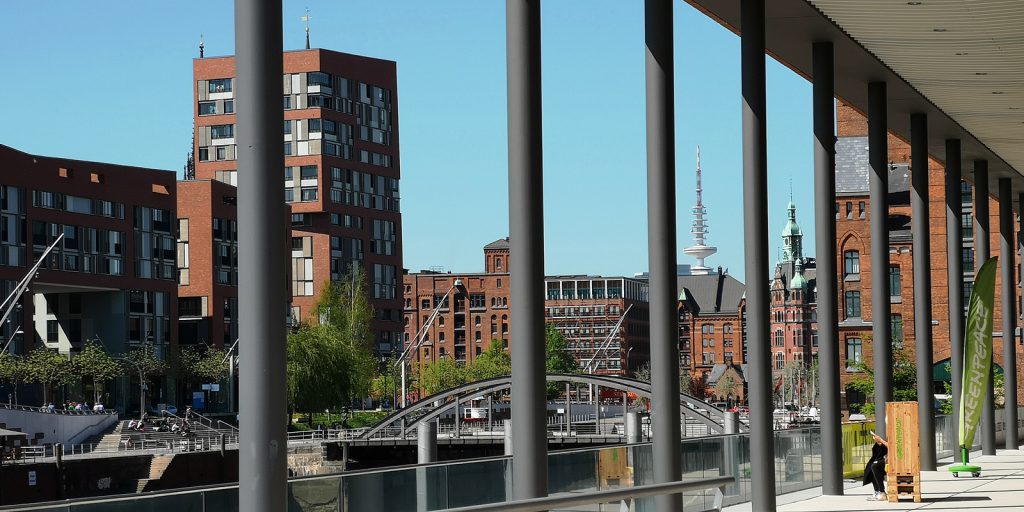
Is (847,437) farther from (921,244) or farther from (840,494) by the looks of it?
(921,244)

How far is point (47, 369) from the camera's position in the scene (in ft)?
284

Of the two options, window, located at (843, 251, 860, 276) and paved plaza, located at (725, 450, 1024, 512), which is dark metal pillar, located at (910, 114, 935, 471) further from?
window, located at (843, 251, 860, 276)

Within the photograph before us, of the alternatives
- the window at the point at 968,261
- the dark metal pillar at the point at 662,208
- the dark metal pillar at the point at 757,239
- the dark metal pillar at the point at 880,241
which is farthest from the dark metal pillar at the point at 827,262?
the window at the point at 968,261

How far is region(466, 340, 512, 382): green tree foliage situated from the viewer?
149375mm

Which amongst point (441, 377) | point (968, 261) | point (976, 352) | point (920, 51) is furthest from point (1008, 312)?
point (441, 377)

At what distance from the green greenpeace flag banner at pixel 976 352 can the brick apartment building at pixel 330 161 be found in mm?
114720

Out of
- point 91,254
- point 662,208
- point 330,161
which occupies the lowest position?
point 662,208

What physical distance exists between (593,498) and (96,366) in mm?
87368

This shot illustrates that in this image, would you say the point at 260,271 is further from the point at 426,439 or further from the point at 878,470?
the point at 426,439

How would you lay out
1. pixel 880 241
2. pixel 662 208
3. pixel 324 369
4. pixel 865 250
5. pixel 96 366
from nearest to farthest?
1. pixel 662 208
2. pixel 880 241
3. pixel 96 366
4. pixel 865 250
5. pixel 324 369

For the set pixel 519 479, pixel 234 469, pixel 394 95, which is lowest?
pixel 234 469

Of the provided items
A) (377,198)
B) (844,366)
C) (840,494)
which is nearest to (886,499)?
(840,494)

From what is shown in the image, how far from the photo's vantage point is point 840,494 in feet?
64.4

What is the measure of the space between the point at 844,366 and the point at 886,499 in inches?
2873
